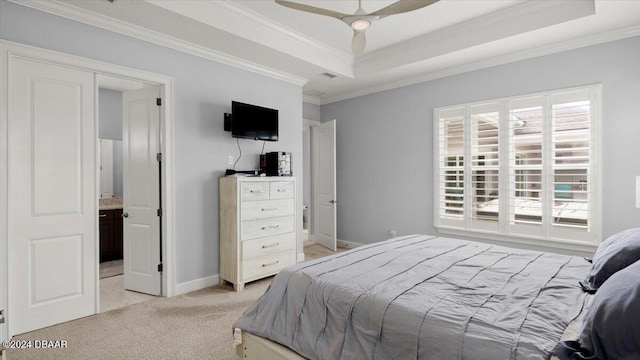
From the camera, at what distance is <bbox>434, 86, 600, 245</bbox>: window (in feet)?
11.6

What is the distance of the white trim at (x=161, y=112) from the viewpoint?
8.27 feet

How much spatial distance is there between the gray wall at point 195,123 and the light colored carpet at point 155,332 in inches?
20.6

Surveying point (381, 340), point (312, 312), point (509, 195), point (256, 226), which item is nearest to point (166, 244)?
point (256, 226)

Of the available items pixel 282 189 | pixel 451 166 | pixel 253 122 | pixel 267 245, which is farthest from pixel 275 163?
pixel 451 166

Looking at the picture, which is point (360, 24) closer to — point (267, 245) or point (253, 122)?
point (253, 122)

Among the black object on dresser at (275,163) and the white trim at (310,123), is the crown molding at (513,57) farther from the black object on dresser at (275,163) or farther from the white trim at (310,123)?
the black object on dresser at (275,163)

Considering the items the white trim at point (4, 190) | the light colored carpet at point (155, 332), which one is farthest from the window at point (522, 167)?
the white trim at point (4, 190)

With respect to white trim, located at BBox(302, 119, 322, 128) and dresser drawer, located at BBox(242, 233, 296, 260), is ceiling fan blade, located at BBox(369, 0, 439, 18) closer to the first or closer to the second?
dresser drawer, located at BBox(242, 233, 296, 260)

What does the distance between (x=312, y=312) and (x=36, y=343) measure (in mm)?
2331

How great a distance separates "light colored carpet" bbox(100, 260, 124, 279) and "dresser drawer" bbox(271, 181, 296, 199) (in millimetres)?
2410

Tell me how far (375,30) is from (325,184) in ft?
9.04

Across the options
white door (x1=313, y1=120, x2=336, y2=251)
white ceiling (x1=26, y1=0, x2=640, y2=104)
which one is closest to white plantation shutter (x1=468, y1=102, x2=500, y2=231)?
white ceiling (x1=26, y1=0, x2=640, y2=104)

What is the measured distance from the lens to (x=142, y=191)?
3.58 metres

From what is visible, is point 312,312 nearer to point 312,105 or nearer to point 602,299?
point 602,299
